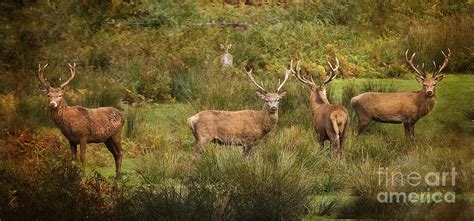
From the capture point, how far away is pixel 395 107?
1383 centimetres

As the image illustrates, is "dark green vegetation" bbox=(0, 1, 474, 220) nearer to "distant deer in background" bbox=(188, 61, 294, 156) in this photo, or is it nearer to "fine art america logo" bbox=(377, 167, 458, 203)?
"fine art america logo" bbox=(377, 167, 458, 203)

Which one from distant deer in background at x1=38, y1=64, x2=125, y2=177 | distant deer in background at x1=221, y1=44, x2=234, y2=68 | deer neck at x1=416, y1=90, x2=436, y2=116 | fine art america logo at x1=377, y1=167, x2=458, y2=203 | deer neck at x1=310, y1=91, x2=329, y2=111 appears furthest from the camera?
distant deer in background at x1=221, y1=44, x2=234, y2=68

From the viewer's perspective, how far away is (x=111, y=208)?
10953 millimetres

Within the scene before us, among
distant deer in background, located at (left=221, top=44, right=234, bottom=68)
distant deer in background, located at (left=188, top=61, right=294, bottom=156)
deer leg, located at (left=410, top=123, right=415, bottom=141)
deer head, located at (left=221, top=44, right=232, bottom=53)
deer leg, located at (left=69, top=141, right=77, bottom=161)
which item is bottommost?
distant deer in background, located at (left=221, top=44, right=234, bottom=68)

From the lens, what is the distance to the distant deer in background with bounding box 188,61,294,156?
1252 cm

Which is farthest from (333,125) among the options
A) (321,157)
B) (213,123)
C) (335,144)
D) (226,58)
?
(226,58)

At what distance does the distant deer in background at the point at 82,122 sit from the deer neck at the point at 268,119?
1181 millimetres

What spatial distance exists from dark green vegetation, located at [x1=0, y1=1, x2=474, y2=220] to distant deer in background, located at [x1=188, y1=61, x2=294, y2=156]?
168 millimetres

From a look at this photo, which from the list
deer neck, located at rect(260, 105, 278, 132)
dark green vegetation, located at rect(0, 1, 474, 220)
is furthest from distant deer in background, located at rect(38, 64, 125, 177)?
deer neck, located at rect(260, 105, 278, 132)

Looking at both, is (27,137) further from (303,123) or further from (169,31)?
(169,31)

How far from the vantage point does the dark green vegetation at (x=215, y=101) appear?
1123 cm

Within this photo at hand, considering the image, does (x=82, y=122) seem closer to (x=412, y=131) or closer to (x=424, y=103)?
(x=412, y=131)

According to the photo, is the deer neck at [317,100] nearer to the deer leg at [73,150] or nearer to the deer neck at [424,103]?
the deer neck at [424,103]

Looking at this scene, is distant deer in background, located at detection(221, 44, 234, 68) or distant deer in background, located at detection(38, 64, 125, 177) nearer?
distant deer in background, located at detection(38, 64, 125, 177)
